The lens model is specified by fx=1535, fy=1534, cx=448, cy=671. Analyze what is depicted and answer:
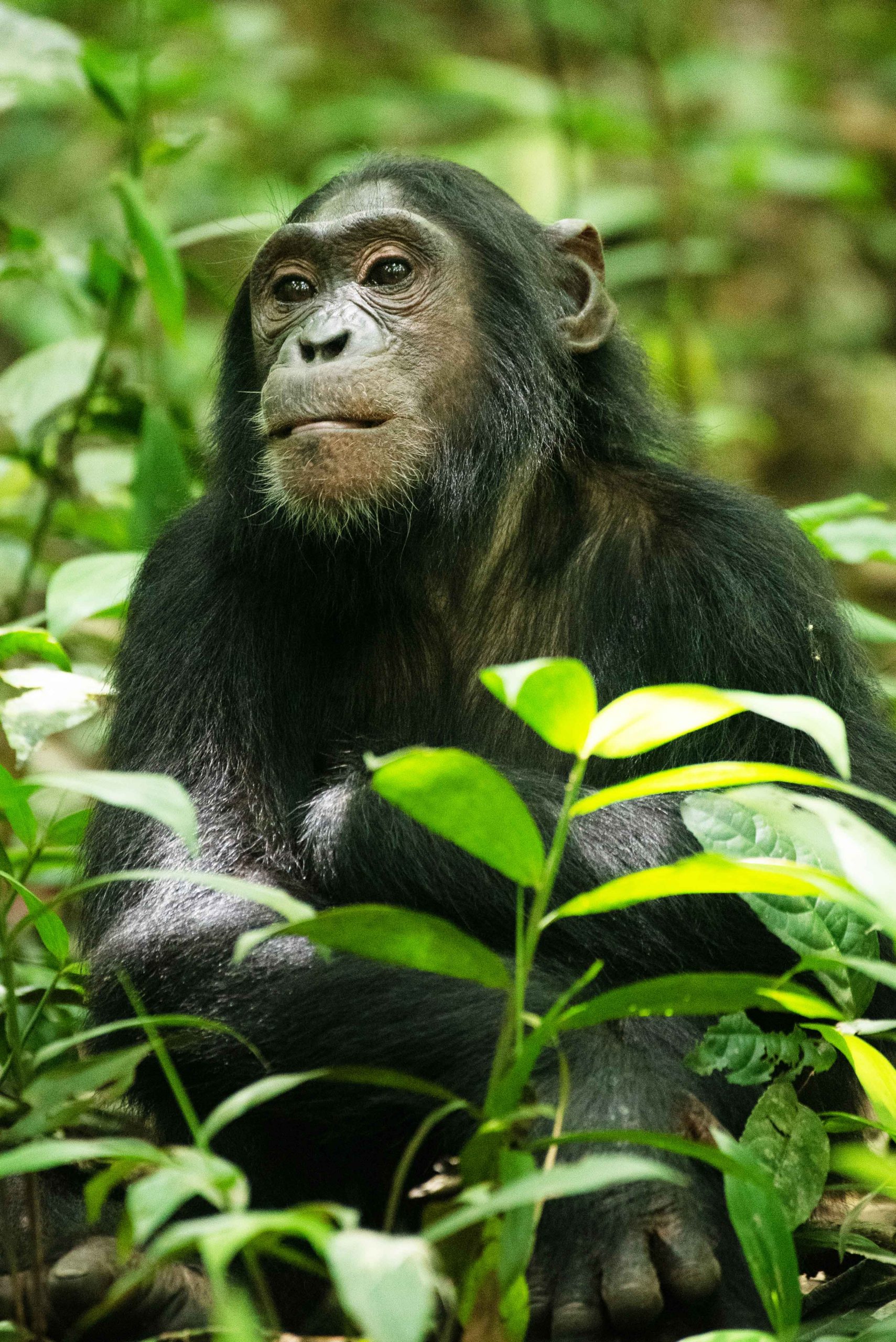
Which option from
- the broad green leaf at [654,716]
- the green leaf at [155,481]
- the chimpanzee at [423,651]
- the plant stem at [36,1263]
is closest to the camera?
the broad green leaf at [654,716]

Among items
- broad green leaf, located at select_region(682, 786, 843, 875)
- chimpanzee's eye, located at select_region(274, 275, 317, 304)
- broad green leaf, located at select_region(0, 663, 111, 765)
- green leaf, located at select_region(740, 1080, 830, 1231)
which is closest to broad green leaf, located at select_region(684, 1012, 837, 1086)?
green leaf, located at select_region(740, 1080, 830, 1231)

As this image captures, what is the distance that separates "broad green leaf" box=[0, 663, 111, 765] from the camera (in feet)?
9.89

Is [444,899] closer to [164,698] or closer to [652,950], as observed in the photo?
[652,950]

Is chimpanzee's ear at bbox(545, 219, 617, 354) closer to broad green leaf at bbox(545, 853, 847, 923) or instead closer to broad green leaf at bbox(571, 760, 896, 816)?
broad green leaf at bbox(571, 760, 896, 816)

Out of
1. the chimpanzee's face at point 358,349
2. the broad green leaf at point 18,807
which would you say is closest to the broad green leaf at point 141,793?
the broad green leaf at point 18,807

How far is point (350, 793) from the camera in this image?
10.6 ft

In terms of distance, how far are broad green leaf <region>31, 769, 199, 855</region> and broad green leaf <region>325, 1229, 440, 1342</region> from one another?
50 cm

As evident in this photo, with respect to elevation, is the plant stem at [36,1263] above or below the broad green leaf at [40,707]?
below

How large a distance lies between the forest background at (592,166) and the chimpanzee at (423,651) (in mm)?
1688

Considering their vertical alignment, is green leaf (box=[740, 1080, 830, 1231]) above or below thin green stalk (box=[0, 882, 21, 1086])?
below

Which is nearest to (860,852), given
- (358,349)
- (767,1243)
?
(767,1243)

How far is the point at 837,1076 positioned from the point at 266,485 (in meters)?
1.83

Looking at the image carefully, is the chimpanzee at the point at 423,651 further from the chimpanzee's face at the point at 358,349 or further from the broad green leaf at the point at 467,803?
the broad green leaf at the point at 467,803

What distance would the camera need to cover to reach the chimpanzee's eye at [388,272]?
12.4ft
